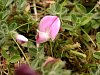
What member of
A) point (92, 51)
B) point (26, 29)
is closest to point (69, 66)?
point (92, 51)

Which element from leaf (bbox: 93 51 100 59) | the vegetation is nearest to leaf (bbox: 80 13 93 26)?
the vegetation

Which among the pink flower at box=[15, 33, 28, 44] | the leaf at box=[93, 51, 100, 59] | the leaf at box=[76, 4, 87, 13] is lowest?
the leaf at box=[93, 51, 100, 59]

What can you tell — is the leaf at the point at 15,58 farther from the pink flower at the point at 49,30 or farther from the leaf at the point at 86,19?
the leaf at the point at 86,19

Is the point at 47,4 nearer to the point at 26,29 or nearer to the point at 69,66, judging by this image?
the point at 26,29

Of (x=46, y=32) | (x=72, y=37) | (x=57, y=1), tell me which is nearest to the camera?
(x=46, y=32)

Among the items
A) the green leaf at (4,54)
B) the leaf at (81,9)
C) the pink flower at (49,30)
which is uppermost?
the leaf at (81,9)

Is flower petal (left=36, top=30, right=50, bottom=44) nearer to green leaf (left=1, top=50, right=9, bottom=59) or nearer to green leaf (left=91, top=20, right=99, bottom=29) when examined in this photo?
green leaf (left=1, top=50, right=9, bottom=59)

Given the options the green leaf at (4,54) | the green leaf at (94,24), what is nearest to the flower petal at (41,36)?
the green leaf at (4,54)

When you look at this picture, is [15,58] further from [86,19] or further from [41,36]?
[86,19]
